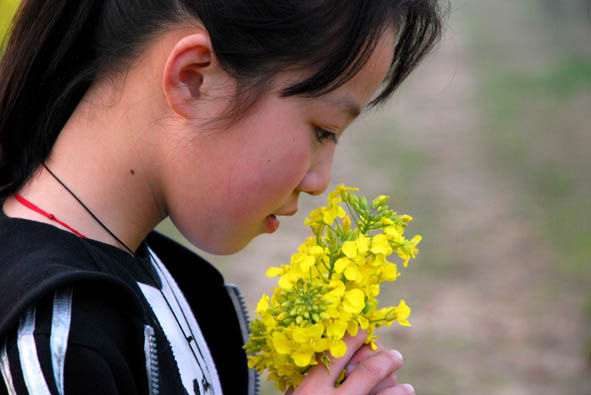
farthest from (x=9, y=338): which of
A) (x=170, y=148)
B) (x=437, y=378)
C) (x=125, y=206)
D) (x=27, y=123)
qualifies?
(x=437, y=378)

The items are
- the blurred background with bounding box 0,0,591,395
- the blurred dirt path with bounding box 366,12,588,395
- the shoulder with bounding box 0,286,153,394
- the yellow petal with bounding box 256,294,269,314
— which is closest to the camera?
the shoulder with bounding box 0,286,153,394

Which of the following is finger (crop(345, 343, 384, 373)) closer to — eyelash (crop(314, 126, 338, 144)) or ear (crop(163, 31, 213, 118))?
eyelash (crop(314, 126, 338, 144))

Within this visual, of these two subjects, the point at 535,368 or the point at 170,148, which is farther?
the point at 535,368

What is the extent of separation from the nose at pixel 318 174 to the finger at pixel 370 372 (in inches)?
16.6

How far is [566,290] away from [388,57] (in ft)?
15.9

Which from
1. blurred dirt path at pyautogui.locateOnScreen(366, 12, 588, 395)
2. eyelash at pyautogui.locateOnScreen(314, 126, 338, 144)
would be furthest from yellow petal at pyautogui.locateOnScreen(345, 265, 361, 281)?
blurred dirt path at pyautogui.locateOnScreen(366, 12, 588, 395)

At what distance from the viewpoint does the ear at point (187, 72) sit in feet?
5.12

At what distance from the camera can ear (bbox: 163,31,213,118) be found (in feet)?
5.12

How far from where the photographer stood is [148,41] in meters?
1.64

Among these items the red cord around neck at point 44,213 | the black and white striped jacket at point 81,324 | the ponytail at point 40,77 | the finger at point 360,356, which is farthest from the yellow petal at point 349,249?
the ponytail at point 40,77

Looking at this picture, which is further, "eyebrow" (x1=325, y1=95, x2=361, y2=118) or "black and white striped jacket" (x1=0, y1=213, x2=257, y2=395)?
"eyebrow" (x1=325, y1=95, x2=361, y2=118)

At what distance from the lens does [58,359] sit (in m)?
1.26

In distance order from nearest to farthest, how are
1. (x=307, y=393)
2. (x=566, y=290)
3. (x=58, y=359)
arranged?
(x=58, y=359) < (x=307, y=393) < (x=566, y=290)

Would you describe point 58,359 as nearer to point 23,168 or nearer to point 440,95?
point 23,168
